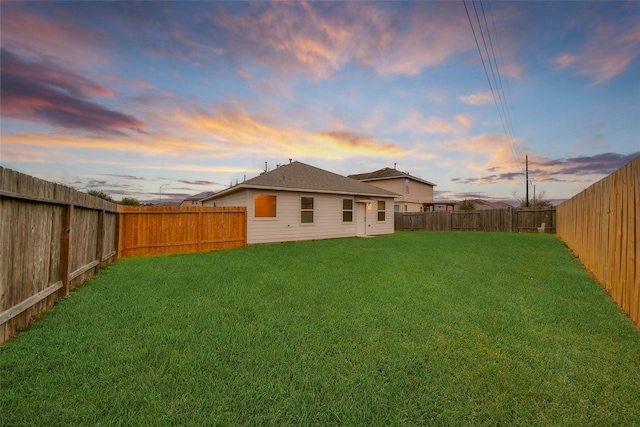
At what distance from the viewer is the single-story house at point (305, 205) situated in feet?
41.9

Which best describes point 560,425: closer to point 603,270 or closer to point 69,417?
point 69,417

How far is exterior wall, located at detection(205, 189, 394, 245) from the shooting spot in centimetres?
1251

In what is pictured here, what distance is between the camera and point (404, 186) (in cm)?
2927

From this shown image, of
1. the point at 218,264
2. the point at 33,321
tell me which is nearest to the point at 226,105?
the point at 218,264

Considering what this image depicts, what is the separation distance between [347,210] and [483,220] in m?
13.5

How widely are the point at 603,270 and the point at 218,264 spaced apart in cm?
913

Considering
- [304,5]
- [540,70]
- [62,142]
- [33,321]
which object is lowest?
[33,321]

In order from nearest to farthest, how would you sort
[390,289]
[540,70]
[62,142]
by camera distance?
1. [390,289]
2. [62,142]
3. [540,70]

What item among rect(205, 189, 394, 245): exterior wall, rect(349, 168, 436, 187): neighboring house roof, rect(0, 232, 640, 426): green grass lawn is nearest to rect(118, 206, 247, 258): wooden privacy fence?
rect(205, 189, 394, 245): exterior wall

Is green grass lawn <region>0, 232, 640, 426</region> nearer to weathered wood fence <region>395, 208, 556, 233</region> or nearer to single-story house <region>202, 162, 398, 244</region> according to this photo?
single-story house <region>202, 162, 398, 244</region>

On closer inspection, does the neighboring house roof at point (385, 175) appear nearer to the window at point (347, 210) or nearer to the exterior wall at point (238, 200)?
the window at point (347, 210)

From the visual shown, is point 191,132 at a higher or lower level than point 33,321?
higher

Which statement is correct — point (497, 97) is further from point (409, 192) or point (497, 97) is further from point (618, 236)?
point (409, 192)

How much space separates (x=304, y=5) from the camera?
898 cm
